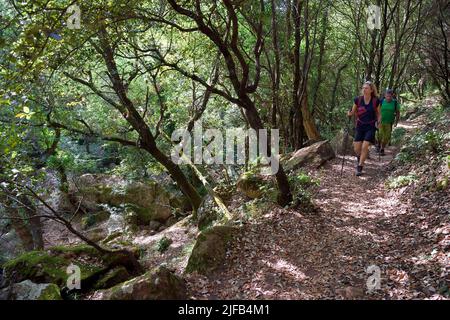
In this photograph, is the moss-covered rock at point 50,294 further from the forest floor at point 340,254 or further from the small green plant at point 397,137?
the small green plant at point 397,137

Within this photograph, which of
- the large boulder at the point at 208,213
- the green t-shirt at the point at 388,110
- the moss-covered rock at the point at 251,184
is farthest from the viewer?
the large boulder at the point at 208,213

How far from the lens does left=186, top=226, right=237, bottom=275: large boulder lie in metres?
5.57

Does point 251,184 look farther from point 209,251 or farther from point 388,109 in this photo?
point 388,109

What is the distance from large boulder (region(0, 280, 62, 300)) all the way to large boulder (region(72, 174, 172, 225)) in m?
11.0

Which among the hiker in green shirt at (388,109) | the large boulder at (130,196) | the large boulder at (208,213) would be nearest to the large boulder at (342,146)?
the hiker in green shirt at (388,109)

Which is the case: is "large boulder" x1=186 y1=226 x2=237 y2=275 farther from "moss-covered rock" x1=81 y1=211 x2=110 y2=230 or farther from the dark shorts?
"moss-covered rock" x1=81 y1=211 x2=110 y2=230

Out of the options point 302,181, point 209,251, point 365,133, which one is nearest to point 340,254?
point 209,251

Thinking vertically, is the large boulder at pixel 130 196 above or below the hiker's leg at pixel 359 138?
below

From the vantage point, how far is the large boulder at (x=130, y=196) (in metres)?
16.4

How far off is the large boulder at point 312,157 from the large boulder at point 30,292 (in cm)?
741

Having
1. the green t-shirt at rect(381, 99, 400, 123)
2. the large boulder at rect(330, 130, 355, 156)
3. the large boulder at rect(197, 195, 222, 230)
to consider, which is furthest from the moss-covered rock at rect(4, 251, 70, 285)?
the large boulder at rect(330, 130, 355, 156)

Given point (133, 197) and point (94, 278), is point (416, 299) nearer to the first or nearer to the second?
point (94, 278)

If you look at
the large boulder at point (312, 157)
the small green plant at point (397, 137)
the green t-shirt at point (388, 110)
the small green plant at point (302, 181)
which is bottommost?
the small green plant at point (302, 181)
